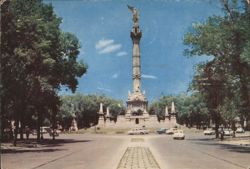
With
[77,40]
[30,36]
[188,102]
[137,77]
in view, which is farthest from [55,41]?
[188,102]

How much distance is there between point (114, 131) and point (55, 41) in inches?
2098

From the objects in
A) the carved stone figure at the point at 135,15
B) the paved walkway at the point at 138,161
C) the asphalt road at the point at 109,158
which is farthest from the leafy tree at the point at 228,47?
the carved stone figure at the point at 135,15

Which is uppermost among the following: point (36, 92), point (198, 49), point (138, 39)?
point (138, 39)

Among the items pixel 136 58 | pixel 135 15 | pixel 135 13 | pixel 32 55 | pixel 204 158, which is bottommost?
pixel 204 158

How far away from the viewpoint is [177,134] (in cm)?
6512

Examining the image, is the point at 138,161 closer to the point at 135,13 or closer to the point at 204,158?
the point at 204,158

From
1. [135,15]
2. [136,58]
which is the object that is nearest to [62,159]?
[136,58]

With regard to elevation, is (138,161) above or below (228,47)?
below

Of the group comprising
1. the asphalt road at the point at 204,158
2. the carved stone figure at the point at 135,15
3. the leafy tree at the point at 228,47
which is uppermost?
the carved stone figure at the point at 135,15

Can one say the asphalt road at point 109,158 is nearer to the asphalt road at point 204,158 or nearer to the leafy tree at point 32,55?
the asphalt road at point 204,158

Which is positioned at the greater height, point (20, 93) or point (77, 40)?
point (77, 40)

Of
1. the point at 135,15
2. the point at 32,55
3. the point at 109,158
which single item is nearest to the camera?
the point at 109,158

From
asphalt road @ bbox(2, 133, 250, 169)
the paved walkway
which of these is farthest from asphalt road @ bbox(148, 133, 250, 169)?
the paved walkway

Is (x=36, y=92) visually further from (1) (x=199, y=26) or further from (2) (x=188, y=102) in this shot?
(2) (x=188, y=102)
